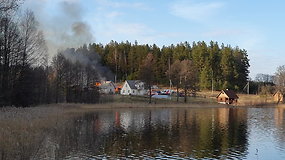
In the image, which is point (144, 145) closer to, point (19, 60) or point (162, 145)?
point (162, 145)

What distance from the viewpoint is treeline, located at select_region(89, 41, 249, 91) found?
371ft

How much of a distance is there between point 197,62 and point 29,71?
8432 centimetres

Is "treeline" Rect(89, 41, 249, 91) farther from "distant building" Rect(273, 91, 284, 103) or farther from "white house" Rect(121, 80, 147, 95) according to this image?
"distant building" Rect(273, 91, 284, 103)

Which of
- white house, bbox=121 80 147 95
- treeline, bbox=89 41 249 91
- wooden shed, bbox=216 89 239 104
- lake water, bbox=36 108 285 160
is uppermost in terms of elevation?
treeline, bbox=89 41 249 91

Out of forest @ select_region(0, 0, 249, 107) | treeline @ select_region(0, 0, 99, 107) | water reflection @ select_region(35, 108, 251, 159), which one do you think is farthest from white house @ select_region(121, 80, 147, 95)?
water reflection @ select_region(35, 108, 251, 159)

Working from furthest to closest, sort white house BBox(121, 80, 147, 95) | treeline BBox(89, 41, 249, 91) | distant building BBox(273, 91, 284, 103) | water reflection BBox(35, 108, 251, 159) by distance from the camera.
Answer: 1. treeline BBox(89, 41, 249, 91)
2. white house BBox(121, 80, 147, 95)
3. distant building BBox(273, 91, 284, 103)
4. water reflection BBox(35, 108, 251, 159)

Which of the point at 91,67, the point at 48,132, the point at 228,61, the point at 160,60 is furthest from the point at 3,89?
the point at 160,60

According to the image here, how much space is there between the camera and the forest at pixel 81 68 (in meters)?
41.7

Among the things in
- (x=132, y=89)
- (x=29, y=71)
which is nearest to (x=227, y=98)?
(x=132, y=89)

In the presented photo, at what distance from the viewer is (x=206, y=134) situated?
29297 mm

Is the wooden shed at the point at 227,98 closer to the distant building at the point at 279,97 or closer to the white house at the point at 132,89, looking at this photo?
the distant building at the point at 279,97

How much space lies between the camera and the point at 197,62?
122m

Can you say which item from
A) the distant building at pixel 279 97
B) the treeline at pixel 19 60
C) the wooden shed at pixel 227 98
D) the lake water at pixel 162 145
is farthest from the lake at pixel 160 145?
the distant building at pixel 279 97

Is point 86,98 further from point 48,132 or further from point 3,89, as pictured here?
point 48,132
